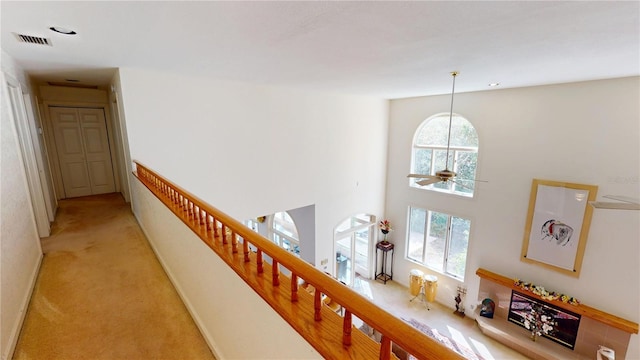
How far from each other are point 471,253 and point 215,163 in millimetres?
5887

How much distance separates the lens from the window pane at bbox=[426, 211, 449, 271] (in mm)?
6668

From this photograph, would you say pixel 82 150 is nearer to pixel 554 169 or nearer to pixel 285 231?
pixel 285 231

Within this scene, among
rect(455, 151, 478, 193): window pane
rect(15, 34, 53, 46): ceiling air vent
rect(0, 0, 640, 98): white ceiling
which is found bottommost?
rect(455, 151, 478, 193): window pane

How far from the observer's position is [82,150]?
554 cm

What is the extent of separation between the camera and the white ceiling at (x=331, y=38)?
180 cm

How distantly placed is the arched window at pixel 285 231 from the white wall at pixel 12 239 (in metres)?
5.52

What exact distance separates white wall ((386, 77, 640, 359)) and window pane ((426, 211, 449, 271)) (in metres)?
0.31

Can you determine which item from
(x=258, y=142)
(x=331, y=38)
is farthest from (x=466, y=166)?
(x=331, y=38)

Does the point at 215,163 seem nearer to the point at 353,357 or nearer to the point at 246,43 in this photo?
the point at 246,43

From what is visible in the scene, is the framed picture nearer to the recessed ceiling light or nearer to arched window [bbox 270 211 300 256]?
arched window [bbox 270 211 300 256]

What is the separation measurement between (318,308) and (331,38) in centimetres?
219

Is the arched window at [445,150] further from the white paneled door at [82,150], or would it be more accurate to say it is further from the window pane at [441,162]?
the white paneled door at [82,150]

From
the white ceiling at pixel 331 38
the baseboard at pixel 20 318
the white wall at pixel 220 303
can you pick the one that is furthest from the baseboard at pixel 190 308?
the white ceiling at pixel 331 38

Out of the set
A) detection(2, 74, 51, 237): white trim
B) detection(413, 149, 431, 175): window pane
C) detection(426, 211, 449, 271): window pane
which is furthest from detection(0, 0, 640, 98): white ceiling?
detection(426, 211, 449, 271): window pane
